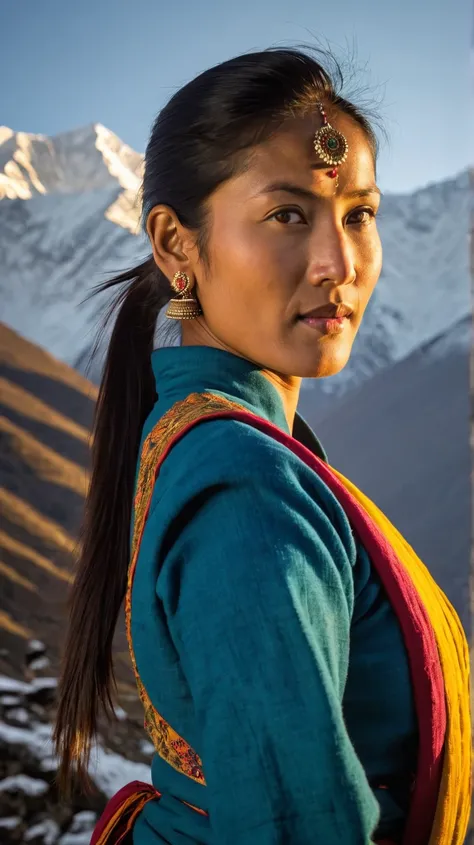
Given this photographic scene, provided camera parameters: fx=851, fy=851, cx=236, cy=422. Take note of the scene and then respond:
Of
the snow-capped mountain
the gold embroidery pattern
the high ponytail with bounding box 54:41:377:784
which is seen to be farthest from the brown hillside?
the gold embroidery pattern

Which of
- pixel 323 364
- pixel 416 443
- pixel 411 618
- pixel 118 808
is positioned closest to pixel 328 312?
pixel 323 364

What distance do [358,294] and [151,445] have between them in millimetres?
229

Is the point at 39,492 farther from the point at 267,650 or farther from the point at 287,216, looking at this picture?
the point at 267,650

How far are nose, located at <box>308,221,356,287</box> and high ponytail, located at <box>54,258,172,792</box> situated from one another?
0.71ft

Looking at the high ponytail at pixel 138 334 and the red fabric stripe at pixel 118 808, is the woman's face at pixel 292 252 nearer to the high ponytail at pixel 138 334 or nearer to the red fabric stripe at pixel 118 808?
the high ponytail at pixel 138 334

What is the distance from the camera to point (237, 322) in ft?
2.50

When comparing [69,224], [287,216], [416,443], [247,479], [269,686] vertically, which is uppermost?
[69,224]

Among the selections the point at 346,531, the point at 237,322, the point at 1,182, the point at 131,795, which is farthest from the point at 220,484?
the point at 1,182

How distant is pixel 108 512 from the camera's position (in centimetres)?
91

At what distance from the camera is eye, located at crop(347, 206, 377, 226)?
763 mm

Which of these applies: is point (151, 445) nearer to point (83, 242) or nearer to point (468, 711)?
point (468, 711)

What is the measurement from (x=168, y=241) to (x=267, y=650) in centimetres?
43

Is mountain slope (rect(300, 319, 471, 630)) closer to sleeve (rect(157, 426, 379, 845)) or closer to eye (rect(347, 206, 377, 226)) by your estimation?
eye (rect(347, 206, 377, 226))

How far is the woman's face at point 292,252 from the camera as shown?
2.33 feet
